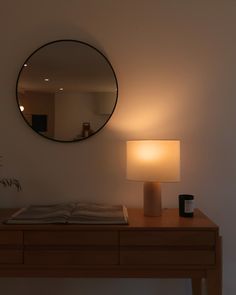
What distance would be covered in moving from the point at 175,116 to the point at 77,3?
0.93m

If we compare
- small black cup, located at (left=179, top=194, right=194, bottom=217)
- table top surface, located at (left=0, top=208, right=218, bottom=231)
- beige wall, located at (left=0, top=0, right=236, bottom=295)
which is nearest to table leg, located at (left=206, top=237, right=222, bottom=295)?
table top surface, located at (left=0, top=208, right=218, bottom=231)

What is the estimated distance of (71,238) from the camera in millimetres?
1636

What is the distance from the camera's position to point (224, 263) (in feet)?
7.10

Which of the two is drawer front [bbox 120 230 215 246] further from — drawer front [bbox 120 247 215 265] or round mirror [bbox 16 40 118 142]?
round mirror [bbox 16 40 118 142]

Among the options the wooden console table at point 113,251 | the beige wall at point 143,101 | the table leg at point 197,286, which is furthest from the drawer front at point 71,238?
the table leg at point 197,286

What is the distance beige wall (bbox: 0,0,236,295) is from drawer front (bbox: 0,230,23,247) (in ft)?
1.76

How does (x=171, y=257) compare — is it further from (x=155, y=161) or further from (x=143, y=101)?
(x=143, y=101)

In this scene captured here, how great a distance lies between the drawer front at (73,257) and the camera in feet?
5.34

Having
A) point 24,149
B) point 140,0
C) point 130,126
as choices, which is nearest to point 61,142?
point 24,149

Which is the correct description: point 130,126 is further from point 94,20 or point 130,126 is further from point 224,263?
point 224,263

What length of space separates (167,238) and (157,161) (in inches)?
15.6

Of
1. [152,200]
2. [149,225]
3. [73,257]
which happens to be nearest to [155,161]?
[152,200]

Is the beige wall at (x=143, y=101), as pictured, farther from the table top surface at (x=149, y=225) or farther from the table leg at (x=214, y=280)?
the table leg at (x=214, y=280)

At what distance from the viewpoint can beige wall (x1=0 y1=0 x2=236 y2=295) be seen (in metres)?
2.16
